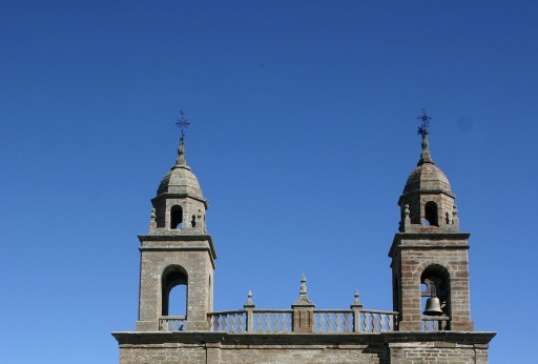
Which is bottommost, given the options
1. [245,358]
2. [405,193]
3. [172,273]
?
[245,358]

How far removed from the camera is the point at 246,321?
34312mm

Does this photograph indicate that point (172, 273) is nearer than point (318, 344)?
No

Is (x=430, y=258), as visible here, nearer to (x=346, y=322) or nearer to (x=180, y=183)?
(x=346, y=322)

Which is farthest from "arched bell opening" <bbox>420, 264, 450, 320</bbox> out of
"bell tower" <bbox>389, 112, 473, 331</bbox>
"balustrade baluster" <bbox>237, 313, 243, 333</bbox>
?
"balustrade baluster" <bbox>237, 313, 243, 333</bbox>

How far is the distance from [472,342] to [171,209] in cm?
984

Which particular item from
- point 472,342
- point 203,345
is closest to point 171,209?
point 203,345

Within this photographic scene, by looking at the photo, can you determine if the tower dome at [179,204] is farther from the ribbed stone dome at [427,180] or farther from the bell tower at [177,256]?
the ribbed stone dome at [427,180]

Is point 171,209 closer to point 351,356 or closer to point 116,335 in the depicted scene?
point 116,335

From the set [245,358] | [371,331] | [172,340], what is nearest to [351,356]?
[371,331]

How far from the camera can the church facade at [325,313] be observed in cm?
3369

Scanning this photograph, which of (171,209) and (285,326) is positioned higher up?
(171,209)

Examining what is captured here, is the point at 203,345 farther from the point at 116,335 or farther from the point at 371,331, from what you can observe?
the point at 371,331

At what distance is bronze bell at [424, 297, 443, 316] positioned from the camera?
33.9 metres

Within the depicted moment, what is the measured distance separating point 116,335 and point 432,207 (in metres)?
10.3
